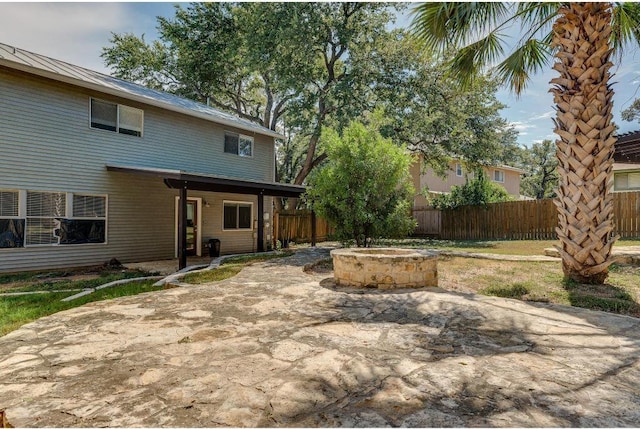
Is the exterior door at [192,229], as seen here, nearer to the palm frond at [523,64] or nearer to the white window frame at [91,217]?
the white window frame at [91,217]

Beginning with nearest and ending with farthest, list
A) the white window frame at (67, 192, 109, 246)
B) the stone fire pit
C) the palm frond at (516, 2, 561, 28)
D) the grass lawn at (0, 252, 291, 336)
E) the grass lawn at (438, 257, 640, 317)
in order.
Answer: the grass lawn at (0, 252, 291, 336)
the grass lawn at (438, 257, 640, 317)
the stone fire pit
the palm frond at (516, 2, 561, 28)
the white window frame at (67, 192, 109, 246)

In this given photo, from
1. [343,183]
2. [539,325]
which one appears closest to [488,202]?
[343,183]

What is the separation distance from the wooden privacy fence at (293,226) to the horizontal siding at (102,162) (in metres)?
2.94

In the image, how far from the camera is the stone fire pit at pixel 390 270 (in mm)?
5961

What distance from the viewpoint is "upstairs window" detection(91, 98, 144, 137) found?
992cm

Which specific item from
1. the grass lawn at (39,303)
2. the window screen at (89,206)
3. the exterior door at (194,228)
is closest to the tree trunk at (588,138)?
the grass lawn at (39,303)

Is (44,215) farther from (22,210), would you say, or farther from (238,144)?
(238,144)

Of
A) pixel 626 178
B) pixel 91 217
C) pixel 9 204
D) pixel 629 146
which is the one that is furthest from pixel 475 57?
pixel 626 178

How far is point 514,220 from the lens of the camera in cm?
1630

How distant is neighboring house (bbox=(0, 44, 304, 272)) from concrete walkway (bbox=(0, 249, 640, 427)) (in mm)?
5304

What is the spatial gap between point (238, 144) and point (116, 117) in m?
4.56

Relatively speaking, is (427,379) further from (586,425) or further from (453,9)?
(453,9)

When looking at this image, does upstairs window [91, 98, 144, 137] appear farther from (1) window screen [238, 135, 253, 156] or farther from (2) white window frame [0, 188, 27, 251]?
(1) window screen [238, 135, 253, 156]

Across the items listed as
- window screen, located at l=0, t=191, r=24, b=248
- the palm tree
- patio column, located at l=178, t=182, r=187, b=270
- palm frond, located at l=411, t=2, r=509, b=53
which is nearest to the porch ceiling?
patio column, located at l=178, t=182, r=187, b=270
